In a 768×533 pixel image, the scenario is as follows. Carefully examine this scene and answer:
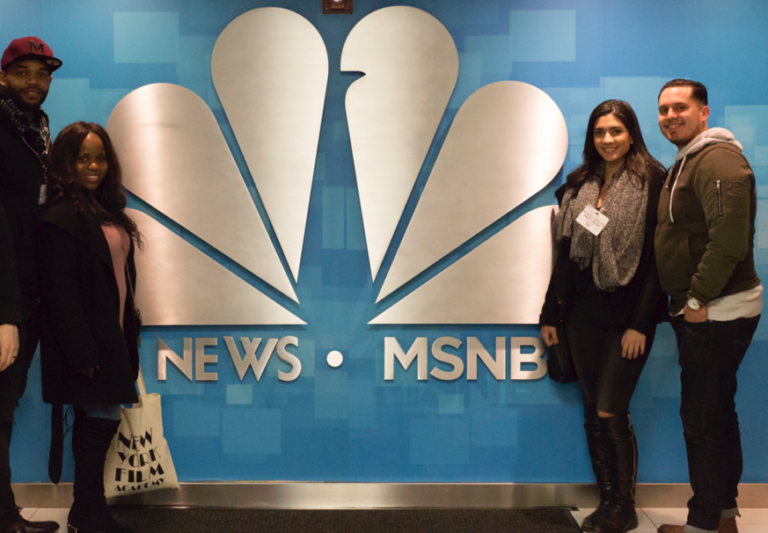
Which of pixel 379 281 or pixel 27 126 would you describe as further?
pixel 379 281

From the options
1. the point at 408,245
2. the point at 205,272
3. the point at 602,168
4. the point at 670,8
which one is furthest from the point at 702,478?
the point at 205,272

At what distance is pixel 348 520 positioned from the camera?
231cm

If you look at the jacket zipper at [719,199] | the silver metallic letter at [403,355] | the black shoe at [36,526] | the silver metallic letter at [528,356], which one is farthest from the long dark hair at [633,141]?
the black shoe at [36,526]

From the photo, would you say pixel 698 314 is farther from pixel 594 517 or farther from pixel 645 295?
pixel 594 517

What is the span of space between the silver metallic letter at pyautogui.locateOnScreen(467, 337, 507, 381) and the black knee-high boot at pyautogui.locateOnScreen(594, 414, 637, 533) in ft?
1.50

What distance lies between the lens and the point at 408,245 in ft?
7.86

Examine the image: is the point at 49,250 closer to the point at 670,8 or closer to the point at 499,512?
the point at 499,512

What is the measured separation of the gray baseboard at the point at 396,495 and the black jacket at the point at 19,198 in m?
1.09

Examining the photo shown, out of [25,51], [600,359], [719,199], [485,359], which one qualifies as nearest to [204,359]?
[485,359]

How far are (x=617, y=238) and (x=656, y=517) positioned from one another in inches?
48.5

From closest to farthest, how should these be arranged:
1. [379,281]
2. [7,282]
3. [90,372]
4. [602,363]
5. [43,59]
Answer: [7,282], [90,372], [43,59], [602,363], [379,281]

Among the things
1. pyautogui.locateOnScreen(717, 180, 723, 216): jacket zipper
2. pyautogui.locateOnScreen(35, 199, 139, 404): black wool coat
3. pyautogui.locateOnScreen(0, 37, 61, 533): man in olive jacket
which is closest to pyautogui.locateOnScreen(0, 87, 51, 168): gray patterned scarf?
pyautogui.locateOnScreen(0, 37, 61, 533): man in olive jacket

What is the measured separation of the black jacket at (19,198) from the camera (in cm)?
189

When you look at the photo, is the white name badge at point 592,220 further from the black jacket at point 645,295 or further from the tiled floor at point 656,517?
the tiled floor at point 656,517
